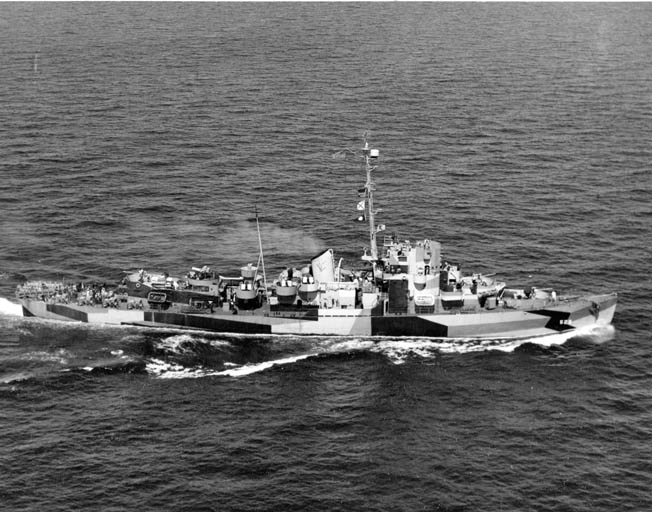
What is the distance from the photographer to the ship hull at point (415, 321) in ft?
340

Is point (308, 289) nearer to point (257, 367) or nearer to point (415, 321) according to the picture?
point (257, 367)

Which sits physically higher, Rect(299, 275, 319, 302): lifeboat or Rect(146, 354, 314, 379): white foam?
Rect(299, 275, 319, 302): lifeboat

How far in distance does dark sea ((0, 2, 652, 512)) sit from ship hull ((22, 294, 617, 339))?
1.43 m

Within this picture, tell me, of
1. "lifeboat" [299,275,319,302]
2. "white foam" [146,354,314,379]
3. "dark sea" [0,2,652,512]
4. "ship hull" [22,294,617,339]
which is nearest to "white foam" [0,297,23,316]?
"dark sea" [0,2,652,512]

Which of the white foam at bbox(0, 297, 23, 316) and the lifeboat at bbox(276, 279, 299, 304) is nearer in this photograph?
the lifeboat at bbox(276, 279, 299, 304)

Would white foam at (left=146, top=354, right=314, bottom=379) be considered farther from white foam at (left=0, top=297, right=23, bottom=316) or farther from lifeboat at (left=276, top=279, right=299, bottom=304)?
white foam at (left=0, top=297, right=23, bottom=316)

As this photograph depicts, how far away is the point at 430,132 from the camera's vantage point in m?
167

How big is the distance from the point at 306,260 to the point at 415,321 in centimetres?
2242

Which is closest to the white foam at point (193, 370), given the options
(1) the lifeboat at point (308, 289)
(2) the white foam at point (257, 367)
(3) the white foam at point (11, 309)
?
(2) the white foam at point (257, 367)

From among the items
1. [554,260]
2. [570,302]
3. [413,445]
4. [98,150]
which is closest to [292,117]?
[98,150]

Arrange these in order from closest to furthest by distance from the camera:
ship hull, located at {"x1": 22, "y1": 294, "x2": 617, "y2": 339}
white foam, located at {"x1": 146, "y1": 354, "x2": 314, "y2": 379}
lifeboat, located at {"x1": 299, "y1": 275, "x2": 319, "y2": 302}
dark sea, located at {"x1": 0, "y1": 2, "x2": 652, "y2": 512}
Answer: dark sea, located at {"x1": 0, "y1": 2, "x2": 652, "y2": 512} → white foam, located at {"x1": 146, "y1": 354, "x2": 314, "y2": 379} → ship hull, located at {"x1": 22, "y1": 294, "x2": 617, "y2": 339} → lifeboat, located at {"x1": 299, "y1": 275, "x2": 319, "y2": 302}

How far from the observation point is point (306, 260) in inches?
4796

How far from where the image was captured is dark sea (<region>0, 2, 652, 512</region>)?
79812mm

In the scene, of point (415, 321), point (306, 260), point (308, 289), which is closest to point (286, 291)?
point (308, 289)
